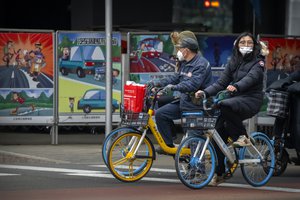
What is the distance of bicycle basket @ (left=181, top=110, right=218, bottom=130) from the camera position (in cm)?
1045

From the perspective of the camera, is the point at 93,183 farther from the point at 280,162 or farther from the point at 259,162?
the point at 280,162

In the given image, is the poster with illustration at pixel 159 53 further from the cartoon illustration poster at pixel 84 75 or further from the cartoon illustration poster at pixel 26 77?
the cartoon illustration poster at pixel 26 77

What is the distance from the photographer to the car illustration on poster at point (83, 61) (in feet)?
52.1

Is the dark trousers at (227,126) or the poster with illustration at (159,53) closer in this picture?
the dark trousers at (227,126)

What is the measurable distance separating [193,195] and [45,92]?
644 cm

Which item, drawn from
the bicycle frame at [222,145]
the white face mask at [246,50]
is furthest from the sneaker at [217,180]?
the white face mask at [246,50]

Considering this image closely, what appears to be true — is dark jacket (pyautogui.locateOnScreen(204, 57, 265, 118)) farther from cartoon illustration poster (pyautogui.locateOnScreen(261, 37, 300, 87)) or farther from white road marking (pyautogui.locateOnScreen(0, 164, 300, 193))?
cartoon illustration poster (pyautogui.locateOnScreen(261, 37, 300, 87))

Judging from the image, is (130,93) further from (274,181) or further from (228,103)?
(274,181)

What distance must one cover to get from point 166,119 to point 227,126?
2.61 feet

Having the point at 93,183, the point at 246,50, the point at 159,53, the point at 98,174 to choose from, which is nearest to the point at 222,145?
the point at 246,50

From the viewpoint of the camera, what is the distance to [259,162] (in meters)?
10.8

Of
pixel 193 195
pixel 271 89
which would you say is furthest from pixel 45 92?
pixel 193 195

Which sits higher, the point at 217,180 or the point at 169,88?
the point at 169,88

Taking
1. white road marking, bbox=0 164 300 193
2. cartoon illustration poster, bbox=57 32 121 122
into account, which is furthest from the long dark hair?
cartoon illustration poster, bbox=57 32 121 122
